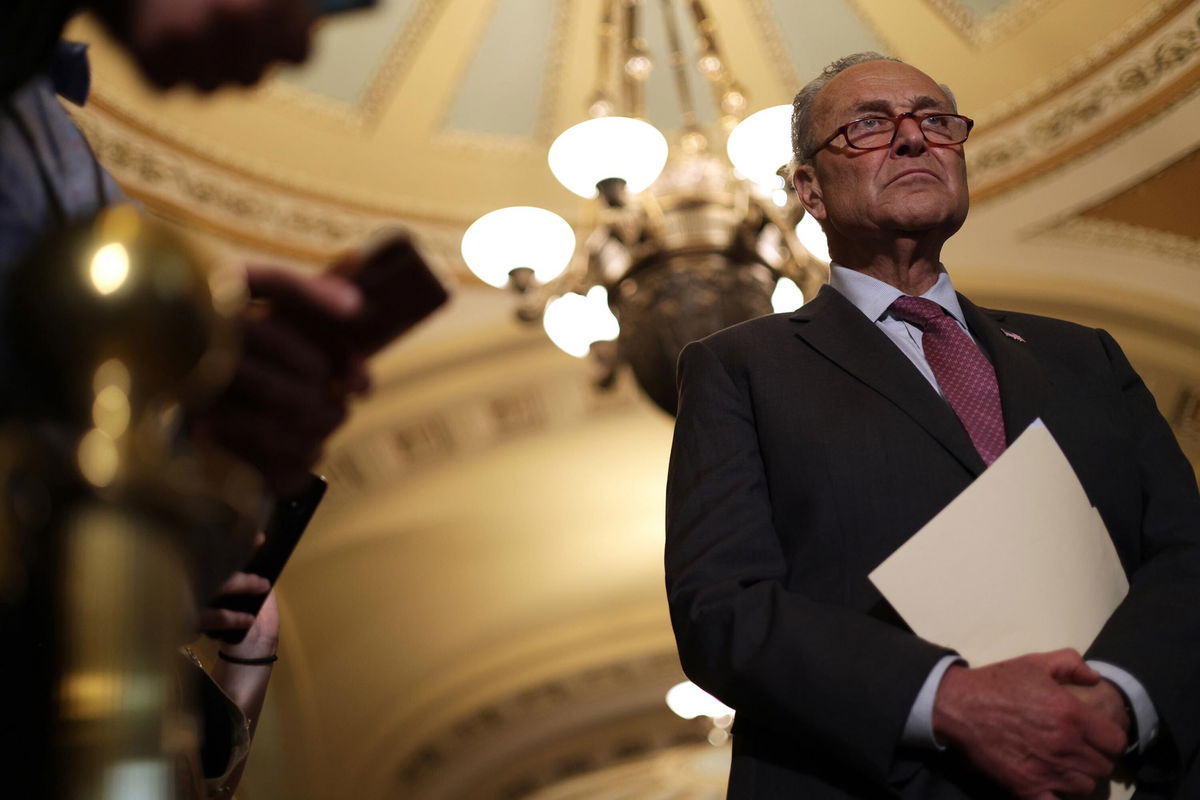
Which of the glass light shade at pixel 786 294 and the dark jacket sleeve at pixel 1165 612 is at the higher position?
the dark jacket sleeve at pixel 1165 612

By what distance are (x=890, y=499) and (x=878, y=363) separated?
17 cm

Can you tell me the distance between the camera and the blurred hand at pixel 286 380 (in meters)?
0.83

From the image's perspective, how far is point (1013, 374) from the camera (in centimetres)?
145

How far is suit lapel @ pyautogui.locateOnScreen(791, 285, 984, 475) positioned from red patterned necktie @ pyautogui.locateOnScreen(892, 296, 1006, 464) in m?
0.04

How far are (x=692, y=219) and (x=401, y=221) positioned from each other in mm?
2992

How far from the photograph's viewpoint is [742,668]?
1.19 metres

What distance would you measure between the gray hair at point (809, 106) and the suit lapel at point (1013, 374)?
30cm

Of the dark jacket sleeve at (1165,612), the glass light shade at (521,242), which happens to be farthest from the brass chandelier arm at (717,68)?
the dark jacket sleeve at (1165,612)

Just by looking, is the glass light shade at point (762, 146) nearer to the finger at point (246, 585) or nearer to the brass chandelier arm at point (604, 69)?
the brass chandelier arm at point (604, 69)

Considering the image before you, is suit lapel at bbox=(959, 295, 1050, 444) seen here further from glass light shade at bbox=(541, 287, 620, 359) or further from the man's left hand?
glass light shade at bbox=(541, 287, 620, 359)

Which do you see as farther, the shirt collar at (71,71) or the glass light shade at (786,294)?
the glass light shade at (786,294)

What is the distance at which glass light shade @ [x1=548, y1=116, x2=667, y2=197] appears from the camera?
428cm

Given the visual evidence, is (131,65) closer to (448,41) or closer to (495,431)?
(448,41)

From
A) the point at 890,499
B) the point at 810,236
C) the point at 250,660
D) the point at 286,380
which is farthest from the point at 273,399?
the point at 810,236
